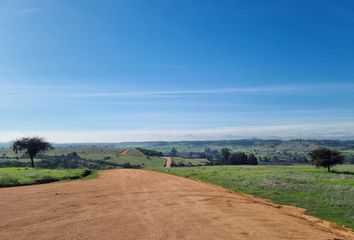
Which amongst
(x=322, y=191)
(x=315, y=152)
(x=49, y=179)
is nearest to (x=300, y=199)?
(x=322, y=191)

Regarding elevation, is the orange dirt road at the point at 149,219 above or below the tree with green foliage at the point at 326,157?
below

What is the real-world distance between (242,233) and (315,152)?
2139 inches

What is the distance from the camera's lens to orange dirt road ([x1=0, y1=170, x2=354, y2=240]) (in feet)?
54.0

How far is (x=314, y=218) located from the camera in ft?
71.5

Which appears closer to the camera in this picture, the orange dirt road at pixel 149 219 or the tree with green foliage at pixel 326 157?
the orange dirt road at pixel 149 219

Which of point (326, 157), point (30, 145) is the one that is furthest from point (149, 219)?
point (30, 145)

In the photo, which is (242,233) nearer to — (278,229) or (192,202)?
(278,229)

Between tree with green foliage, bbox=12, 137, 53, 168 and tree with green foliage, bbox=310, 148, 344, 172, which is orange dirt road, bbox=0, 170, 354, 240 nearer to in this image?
tree with green foliage, bbox=310, 148, 344, 172

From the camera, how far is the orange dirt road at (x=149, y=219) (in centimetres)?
1647

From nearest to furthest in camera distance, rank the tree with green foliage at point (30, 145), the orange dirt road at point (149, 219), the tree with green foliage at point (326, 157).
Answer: the orange dirt road at point (149, 219), the tree with green foliage at point (326, 157), the tree with green foliage at point (30, 145)

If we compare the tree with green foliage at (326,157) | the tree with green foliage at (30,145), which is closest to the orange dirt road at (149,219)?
the tree with green foliage at (326,157)

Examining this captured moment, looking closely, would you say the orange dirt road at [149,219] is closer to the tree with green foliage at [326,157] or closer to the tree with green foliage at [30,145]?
the tree with green foliage at [326,157]

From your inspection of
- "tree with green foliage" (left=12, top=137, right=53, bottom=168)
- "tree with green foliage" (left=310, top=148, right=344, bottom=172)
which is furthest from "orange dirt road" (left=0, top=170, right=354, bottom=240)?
"tree with green foliage" (left=12, top=137, right=53, bottom=168)

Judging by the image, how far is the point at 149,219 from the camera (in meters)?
19.5
